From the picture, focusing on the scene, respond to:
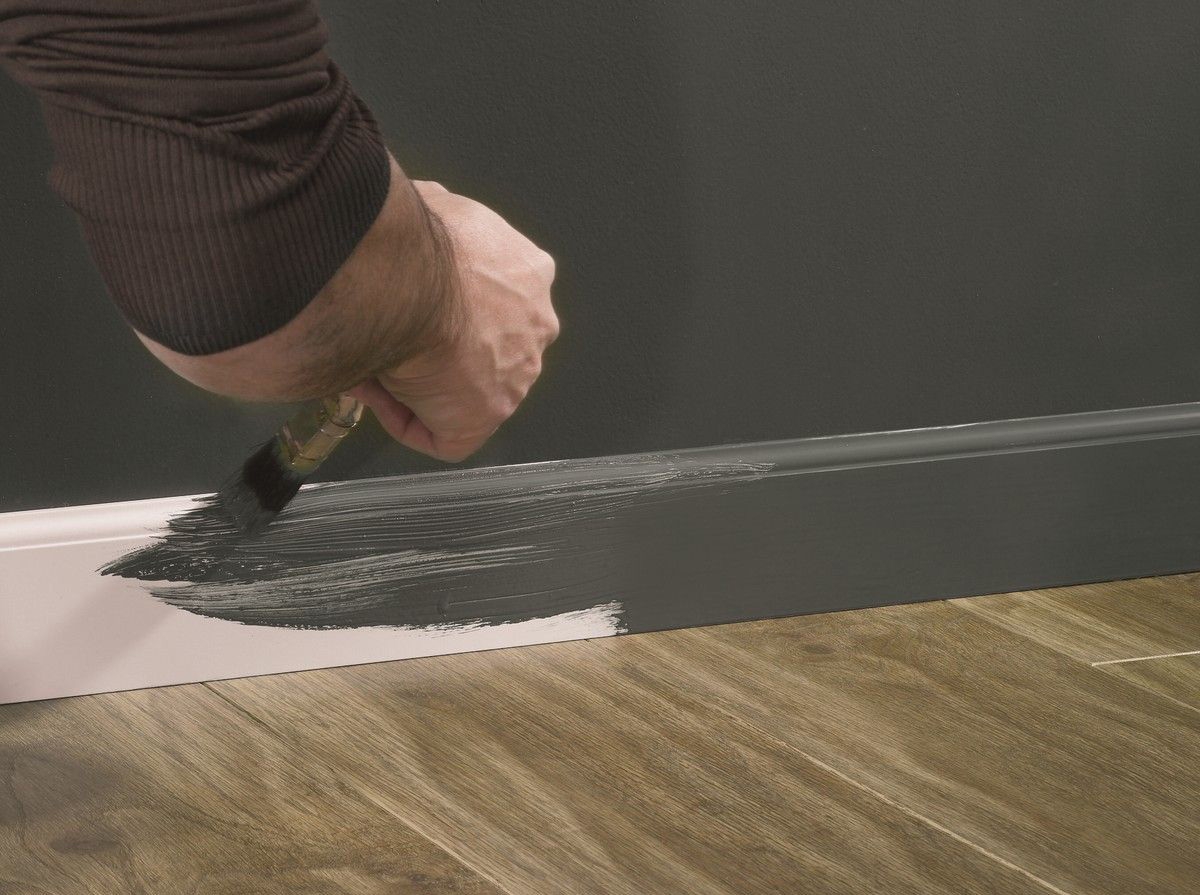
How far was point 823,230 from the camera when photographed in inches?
40.8

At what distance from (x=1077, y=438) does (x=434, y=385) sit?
2.63ft

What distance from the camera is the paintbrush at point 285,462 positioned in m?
0.76

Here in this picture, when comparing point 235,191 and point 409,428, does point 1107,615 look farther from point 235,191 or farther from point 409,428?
point 235,191

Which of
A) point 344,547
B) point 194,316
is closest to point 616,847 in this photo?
point 344,547

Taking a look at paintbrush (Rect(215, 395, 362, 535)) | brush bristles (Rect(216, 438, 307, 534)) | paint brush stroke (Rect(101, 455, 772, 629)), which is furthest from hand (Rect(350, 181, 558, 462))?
paint brush stroke (Rect(101, 455, 772, 629))

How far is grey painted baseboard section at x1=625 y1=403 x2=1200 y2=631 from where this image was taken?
108 cm

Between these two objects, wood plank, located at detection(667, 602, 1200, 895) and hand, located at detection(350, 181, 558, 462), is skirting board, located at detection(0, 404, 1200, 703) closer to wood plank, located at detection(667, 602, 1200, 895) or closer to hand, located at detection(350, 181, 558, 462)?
wood plank, located at detection(667, 602, 1200, 895)

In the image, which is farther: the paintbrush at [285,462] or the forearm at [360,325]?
the paintbrush at [285,462]

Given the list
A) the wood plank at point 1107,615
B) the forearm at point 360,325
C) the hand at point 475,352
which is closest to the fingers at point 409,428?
the hand at point 475,352

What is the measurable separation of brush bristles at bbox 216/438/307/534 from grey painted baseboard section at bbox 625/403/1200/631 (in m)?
0.35

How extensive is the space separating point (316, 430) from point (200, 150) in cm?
40

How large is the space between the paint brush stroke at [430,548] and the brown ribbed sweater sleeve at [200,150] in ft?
1.85

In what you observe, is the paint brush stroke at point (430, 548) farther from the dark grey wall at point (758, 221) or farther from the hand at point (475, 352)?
the hand at point (475, 352)

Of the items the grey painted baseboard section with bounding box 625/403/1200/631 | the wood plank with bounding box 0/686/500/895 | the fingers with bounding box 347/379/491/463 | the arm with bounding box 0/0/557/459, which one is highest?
the arm with bounding box 0/0/557/459
